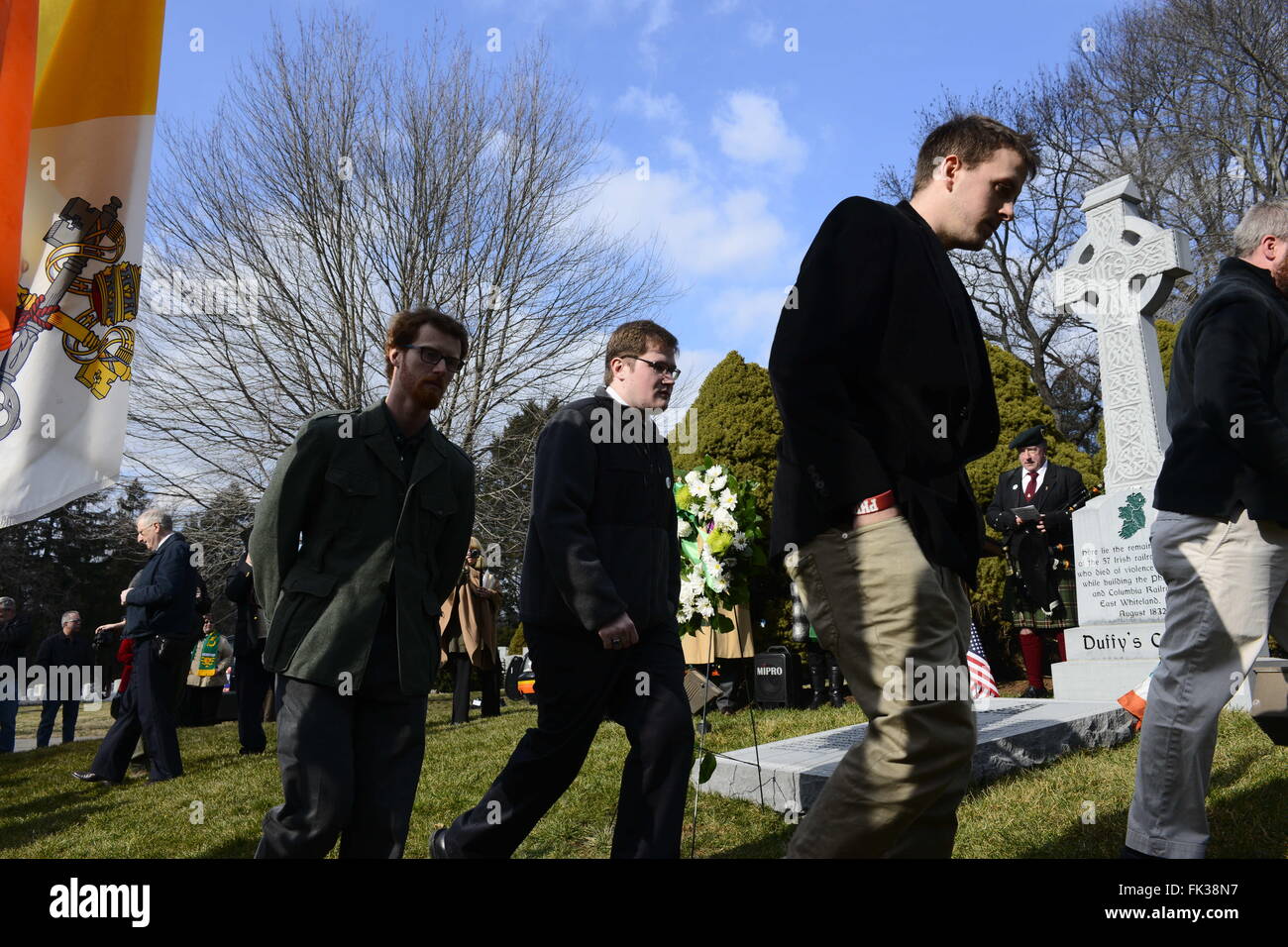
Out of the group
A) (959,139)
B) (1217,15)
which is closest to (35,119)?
(959,139)

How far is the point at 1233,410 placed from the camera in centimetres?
326

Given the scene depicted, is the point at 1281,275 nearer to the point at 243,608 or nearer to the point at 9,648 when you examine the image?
the point at 243,608

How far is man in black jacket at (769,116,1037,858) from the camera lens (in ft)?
7.07

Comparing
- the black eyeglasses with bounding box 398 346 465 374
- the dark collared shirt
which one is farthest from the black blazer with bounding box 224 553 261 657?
the black eyeglasses with bounding box 398 346 465 374

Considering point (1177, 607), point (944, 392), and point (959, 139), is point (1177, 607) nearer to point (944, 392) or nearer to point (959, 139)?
point (944, 392)

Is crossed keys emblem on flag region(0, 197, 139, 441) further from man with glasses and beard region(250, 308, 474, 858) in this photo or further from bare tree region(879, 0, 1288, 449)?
bare tree region(879, 0, 1288, 449)

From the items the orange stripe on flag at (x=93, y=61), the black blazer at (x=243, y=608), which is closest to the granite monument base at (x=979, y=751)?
the orange stripe on flag at (x=93, y=61)

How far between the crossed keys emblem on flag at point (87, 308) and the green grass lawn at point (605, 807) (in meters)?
2.69

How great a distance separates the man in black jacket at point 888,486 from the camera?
216cm

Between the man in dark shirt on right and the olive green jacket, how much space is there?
2.45 metres

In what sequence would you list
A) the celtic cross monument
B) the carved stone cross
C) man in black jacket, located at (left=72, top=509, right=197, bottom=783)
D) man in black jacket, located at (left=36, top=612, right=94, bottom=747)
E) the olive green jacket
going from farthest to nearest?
man in black jacket, located at (left=36, top=612, right=94, bottom=747), the carved stone cross, the celtic cross monument, man in black jacket, located at (left=72, top=509, right=197, bottom=783), the olive green jacket

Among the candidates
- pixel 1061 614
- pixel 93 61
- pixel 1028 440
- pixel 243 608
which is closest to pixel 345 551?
pixel 93 61

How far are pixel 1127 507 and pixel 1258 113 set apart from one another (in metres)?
16.0

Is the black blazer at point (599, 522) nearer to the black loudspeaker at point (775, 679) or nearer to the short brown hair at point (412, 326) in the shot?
the short brown hair at point (412, 326)
